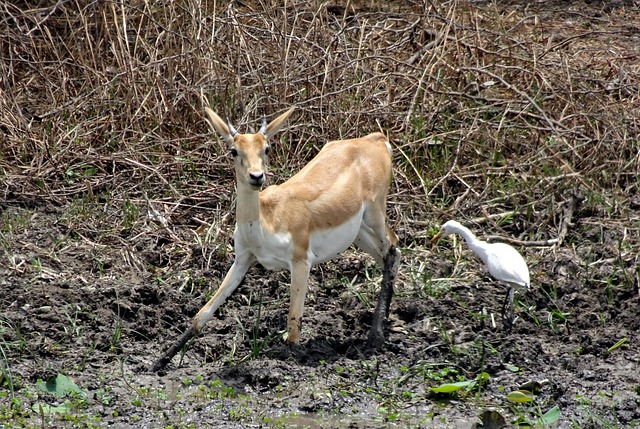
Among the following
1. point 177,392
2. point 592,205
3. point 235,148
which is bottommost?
point 592,205

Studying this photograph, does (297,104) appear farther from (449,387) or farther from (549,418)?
(549,418)

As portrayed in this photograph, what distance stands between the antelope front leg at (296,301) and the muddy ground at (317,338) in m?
0.12

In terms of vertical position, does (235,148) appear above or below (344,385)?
above

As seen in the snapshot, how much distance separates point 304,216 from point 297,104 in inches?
92.6

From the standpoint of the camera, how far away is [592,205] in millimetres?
8602


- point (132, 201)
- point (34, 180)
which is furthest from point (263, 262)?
point (34, 180)

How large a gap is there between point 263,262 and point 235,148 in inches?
31.0

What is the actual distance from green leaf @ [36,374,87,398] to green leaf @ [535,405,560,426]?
2467 mm

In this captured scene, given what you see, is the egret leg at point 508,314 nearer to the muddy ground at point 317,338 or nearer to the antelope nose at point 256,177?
the muddy ground at point 317,338

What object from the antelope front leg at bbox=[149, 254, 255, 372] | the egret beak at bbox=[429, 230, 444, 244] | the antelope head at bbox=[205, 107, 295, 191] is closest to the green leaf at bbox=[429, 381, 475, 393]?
the antelope front leg at bbox=[149, 254, 255, 372]

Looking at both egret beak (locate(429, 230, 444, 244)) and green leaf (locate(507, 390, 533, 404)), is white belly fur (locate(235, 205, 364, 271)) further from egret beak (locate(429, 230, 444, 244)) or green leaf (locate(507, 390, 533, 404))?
green leaf (locate(507, 390, 533, 404))

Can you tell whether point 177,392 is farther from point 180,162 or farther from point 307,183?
point 180,162

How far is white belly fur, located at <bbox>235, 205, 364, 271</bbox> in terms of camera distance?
6465 millimetres

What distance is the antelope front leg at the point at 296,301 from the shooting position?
21.5 ft
